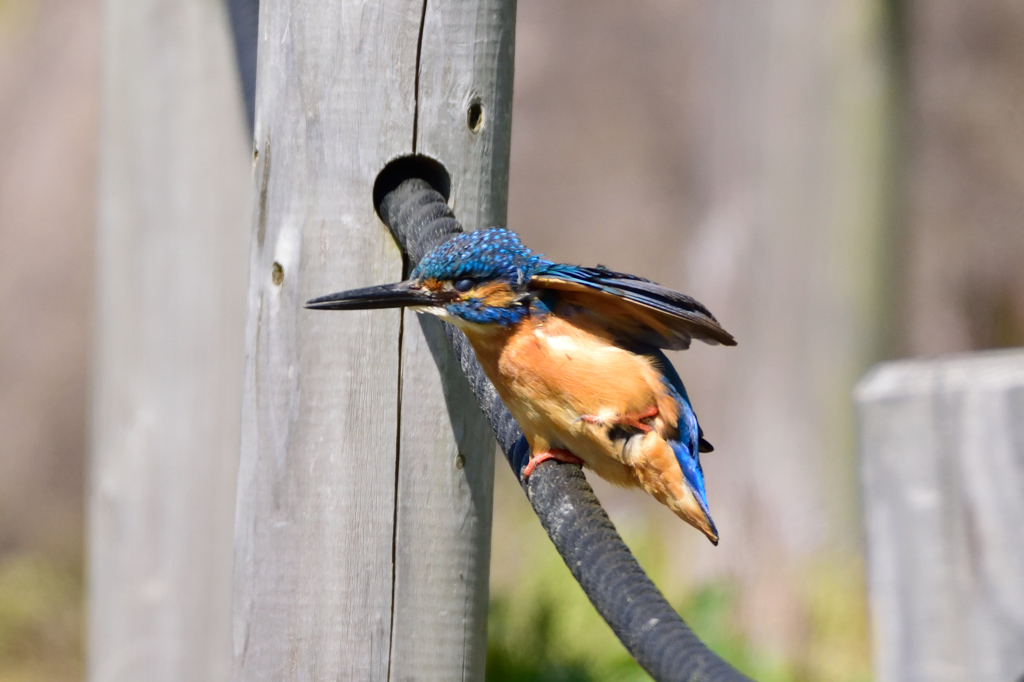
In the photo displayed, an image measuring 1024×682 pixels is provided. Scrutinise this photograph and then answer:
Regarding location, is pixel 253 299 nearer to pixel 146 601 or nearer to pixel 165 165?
pixel 165 165

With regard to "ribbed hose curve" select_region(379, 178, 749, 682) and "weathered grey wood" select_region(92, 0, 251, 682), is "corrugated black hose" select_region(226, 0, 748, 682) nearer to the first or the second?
"ribbed hose curve" select_region(379, 178, 749, 682)

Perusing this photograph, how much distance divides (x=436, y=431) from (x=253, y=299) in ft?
1.54

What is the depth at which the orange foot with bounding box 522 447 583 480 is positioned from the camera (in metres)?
2.13

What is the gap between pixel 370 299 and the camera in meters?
1.82

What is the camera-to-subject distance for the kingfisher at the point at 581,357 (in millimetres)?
1975

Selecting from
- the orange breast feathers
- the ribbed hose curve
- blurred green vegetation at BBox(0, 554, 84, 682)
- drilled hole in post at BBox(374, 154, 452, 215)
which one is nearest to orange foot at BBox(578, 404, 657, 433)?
the orange breast feathers

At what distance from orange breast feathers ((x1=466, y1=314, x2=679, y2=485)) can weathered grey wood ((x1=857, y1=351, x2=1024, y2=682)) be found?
3.37ft

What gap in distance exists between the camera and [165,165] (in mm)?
3211

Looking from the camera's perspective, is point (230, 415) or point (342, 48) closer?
point (342, 48)

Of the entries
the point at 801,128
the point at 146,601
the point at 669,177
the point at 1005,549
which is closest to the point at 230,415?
the point at 146,601

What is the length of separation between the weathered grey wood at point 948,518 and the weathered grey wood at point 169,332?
247 centimetres

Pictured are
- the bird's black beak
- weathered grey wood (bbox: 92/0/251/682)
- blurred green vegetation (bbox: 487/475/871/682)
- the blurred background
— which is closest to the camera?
the bird's black beak

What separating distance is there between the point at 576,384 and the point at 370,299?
1.54 ft


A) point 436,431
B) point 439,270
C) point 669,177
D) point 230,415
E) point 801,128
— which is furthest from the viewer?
point 669,177
